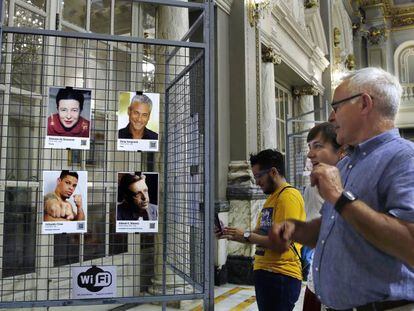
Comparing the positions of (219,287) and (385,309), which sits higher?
(385,309)

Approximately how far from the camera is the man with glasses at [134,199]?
1884mm

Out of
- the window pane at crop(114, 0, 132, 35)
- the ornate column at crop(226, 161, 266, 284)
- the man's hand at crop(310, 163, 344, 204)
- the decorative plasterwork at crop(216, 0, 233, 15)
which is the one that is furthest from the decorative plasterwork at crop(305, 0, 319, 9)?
the man's hand at crop(310, 163, 344, 204)

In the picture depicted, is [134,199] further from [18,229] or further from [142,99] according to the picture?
[18,229]

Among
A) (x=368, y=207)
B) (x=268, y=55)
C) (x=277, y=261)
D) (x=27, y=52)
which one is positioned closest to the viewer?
(x=368, y=207)

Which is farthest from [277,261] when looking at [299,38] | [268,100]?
[299,38]

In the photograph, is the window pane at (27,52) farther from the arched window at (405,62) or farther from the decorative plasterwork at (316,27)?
the arched window at (405,62)

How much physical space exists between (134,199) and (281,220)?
3.14 feet

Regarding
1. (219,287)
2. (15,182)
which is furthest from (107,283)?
(219,287)

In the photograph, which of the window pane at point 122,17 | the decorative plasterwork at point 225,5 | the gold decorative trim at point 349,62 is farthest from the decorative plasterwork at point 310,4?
the window pane at point 122,17

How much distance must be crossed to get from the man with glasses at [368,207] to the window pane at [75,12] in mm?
3058

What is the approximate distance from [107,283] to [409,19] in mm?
19185

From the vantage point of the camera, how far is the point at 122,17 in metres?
4.49

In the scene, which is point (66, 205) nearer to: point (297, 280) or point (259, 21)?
point (297, 280)

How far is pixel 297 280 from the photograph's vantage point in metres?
2.51
